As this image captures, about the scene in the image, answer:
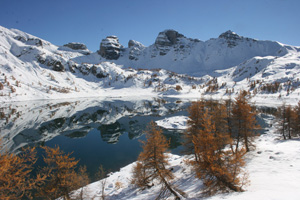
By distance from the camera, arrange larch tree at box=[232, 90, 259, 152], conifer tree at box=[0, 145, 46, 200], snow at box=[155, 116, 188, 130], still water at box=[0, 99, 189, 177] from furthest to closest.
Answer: snow at box=[155, 116, 188, 130] → still water at box=[0, 99, 189, 177] → larch tree at box=[232, 90, 259, 152] → conifer tree at box=[0, 145, 46, 200]

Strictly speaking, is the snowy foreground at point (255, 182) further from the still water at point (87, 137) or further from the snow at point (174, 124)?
the snow at point (174, 124)

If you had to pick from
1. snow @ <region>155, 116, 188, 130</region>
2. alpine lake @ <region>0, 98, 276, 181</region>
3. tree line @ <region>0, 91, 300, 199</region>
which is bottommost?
alpine lake @ <region>0, 98, 276, 181</region>

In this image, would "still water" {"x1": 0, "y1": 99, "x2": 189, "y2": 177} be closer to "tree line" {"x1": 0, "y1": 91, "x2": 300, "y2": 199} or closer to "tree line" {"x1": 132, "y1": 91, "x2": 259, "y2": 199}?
"tree line" {"x1": 0, "y1": 91, "x2": 300, "y2": 199}

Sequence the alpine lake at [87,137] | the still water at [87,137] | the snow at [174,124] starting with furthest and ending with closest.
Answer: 1. the snow at [174,124]
2. the still water at [87,137]
3. the alpine lake at [87,137]

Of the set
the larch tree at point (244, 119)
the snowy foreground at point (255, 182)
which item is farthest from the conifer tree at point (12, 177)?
the larch tree at point (244, 119)

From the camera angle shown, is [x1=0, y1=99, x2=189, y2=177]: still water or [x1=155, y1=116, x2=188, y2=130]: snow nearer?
[x1=0, y1=99, x2=189, y2=177]: still water

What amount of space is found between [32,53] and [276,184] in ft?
850

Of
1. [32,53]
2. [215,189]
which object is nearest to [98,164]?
[215,189]

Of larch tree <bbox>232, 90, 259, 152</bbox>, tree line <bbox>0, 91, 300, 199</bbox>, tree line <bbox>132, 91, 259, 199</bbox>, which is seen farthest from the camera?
larch tree <bbox>232, 90, 259, 152</bbox>

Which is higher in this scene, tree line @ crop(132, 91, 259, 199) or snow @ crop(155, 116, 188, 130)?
tree line @ crop(132, 91, 259, 199)

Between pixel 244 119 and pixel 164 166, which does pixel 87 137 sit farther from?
pixel 244 119

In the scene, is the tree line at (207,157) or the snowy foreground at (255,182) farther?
the tree line at (207,157)

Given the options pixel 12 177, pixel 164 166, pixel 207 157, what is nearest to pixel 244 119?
pixel 207 157

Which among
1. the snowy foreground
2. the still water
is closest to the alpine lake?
the still water
